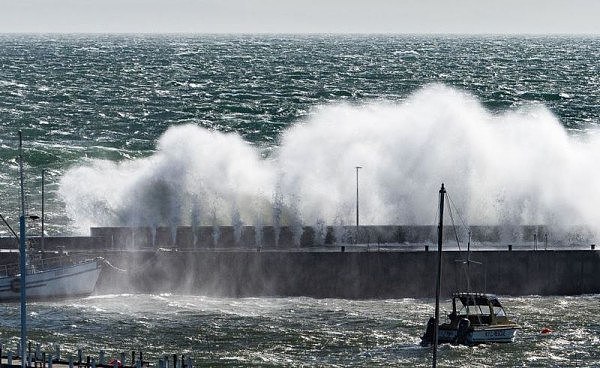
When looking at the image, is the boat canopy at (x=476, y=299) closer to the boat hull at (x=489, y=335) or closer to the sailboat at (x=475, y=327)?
Answer: the sailboat at (x=475, y=327)

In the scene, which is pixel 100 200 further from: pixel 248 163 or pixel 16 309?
pixel 16 309

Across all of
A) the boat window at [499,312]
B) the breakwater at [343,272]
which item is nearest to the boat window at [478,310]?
the boat window at [499,312]

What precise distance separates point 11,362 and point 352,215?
135ft

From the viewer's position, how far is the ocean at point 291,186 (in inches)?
2226

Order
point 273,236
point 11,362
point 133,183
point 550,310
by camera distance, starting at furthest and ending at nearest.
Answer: point 133,183 < point 273,236 < point 550,310 < point 11,362

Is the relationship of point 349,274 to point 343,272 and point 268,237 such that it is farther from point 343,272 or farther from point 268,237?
point 268,237

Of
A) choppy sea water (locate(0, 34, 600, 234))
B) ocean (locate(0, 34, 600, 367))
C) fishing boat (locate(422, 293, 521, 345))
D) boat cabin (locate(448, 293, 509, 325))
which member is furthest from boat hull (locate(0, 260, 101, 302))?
choppy sea water (locate(0, 34, 600, 234))

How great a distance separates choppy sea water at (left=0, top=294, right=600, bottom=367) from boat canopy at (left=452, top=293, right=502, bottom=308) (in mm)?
1711

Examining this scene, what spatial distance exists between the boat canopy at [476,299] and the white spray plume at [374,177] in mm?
17869

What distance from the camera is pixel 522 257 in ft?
217

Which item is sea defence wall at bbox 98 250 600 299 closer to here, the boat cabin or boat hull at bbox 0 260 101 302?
boat hull at bbox 0 260 101 302

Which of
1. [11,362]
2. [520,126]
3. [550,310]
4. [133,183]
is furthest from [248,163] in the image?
[11,362]

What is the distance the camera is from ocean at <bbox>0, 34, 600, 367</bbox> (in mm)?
56531

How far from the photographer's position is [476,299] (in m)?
59.0
